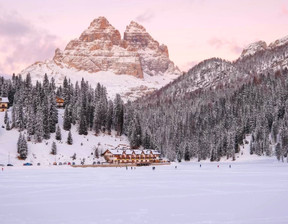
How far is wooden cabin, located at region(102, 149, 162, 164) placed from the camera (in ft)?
464

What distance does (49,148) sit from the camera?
134375mm

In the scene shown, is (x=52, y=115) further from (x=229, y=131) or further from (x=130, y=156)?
(x=229, y=131)

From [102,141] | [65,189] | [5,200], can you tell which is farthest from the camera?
[102,141]

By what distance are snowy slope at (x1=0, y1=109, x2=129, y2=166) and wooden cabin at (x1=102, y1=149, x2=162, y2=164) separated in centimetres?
390

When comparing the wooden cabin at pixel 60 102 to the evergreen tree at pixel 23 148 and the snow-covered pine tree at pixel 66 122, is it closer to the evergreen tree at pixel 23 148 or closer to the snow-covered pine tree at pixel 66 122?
the snow-covered pine tree at pixel 66 122

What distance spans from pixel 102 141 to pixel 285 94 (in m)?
90.2

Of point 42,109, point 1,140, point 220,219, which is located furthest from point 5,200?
point 42,109

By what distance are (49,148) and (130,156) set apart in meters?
29.7

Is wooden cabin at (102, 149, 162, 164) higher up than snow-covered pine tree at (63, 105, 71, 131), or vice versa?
snow-covered pine tree at (63, 105, 71, 131)

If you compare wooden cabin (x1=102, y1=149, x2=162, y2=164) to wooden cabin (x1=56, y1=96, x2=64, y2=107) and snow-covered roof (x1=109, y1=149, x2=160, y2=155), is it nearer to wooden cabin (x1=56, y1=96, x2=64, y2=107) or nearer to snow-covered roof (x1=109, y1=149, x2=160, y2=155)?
snow-covered roof (x1=109, y1=149, x2=160, y2=155)

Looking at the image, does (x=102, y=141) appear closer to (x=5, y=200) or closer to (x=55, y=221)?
(x=5, y=200)

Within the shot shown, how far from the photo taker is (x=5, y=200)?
130ft

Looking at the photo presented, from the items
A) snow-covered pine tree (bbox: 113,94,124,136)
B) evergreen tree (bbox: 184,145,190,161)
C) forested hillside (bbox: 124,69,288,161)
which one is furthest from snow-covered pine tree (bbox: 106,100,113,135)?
evergreen tree (bbox: 184,145,190,161)

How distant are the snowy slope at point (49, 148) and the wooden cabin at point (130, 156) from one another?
3.90 metres
